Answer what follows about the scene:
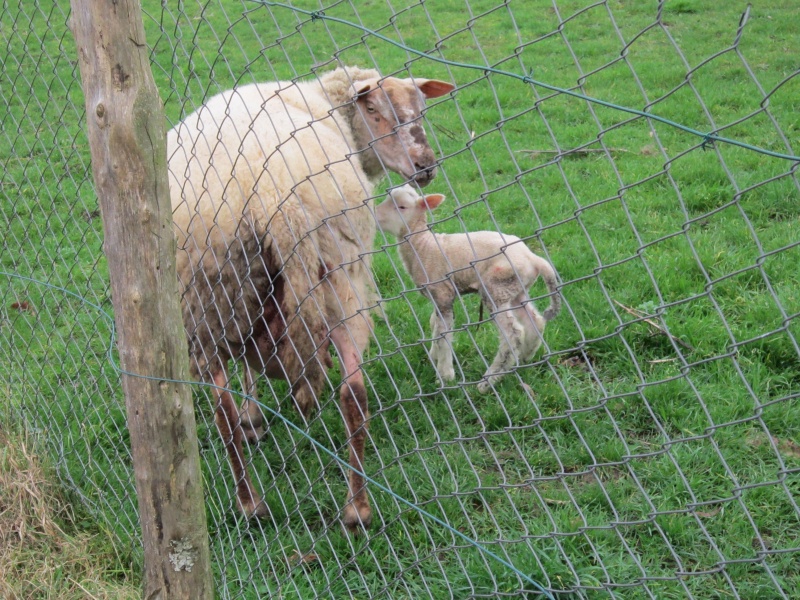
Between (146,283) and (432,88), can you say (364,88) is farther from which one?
(432,88)

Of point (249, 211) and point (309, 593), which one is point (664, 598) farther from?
point (249, 211)

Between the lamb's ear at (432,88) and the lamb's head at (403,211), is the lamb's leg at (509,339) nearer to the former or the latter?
the lamb's head at (403,211)

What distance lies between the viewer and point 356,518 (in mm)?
3381

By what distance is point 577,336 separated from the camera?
445 cm

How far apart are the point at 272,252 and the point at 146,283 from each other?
949 mm

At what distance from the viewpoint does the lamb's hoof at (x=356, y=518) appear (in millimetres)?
3377

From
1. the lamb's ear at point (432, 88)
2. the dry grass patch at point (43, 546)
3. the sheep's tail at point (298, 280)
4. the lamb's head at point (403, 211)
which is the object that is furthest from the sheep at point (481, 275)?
the dry grass patch at point (43, 546)

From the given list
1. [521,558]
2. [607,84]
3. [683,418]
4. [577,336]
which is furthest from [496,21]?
[521,558]

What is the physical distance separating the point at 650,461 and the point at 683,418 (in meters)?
0.34

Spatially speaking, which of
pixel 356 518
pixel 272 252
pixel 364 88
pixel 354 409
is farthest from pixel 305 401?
pixel 364 88

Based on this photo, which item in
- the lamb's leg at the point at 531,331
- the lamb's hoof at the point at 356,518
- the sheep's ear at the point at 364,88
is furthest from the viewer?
the lamb's leg at the point at 531,331

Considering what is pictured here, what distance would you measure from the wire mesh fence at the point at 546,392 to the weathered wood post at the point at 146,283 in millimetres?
390

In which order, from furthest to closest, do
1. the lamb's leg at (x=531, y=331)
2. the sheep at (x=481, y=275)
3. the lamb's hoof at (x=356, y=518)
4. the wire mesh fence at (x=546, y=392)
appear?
the lamb's leg at (x=531, y=331), the sheep at (x=481, y=275), the lamb's hoof at (x=356, y=518), the wire mesh fence at (x=546, y=392)

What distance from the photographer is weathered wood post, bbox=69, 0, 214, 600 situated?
223 cm
